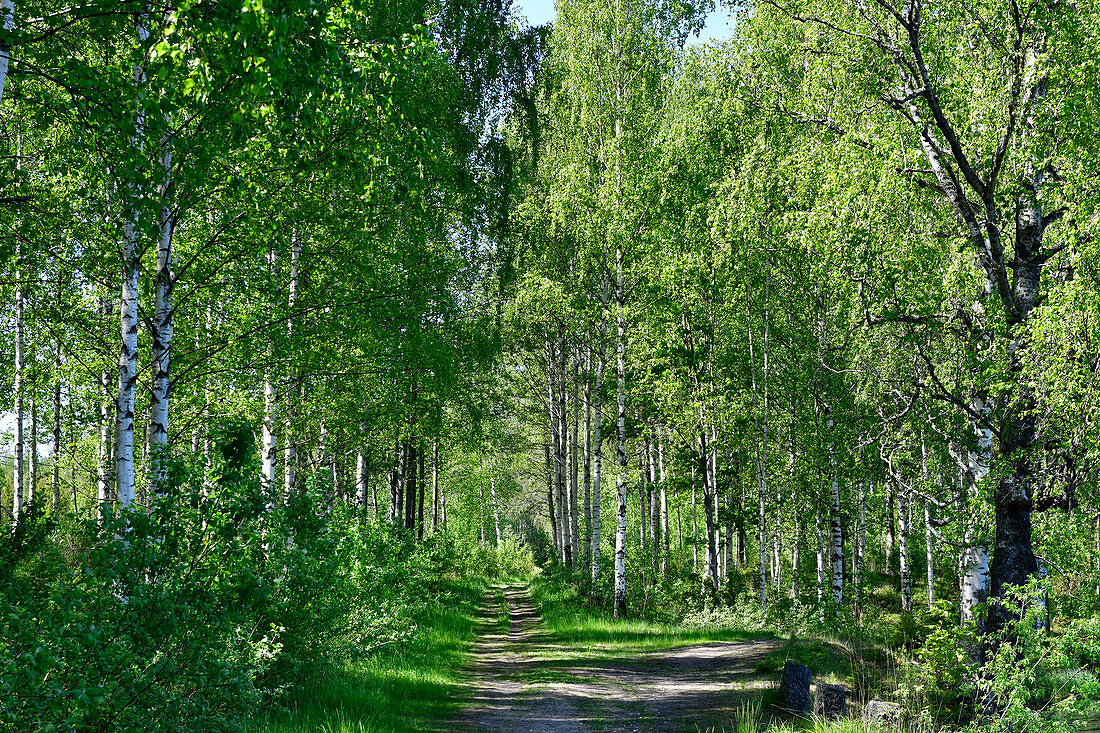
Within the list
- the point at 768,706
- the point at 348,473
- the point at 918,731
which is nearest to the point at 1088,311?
the point at 918,731

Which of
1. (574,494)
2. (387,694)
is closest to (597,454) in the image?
(574,494)

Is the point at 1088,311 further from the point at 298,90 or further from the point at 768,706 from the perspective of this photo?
the point at 298,90

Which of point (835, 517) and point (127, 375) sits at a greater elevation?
point (127, 375)

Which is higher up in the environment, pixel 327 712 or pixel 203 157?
pixel 203 157

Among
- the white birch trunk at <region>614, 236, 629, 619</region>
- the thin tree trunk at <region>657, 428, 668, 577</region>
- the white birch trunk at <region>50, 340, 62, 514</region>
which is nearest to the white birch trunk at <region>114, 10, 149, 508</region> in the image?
the white birch trunk at <region>50, 340, 62, 514</region>

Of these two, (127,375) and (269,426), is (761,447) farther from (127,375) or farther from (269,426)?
(127,375)

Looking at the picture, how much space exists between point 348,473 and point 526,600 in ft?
26.1

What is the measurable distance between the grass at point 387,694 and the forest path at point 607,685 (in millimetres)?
405

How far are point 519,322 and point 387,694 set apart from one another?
50.7 feet

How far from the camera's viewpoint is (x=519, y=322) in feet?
75.7

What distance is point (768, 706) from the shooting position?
828 centimetres

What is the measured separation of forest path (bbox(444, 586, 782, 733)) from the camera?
8438 mm

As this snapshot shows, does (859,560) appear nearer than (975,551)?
No

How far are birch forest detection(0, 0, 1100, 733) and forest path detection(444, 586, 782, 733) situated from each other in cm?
11
